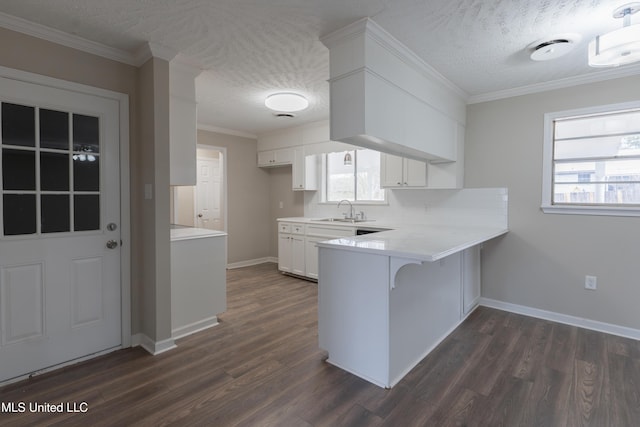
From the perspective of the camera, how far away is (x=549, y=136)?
3.23 m

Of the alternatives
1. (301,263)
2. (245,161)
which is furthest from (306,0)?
(245,161)

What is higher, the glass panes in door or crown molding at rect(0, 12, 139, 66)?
crown molding at rect(0, 12, 139, 66)

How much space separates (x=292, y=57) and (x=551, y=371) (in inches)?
126

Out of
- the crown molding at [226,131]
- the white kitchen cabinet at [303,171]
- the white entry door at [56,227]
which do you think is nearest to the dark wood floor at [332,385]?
the white entry door at [56,227]

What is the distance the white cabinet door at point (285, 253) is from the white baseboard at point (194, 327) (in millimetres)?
1955

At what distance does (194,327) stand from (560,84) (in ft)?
14.2

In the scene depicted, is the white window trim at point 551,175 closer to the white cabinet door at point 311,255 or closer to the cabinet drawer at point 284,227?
the white cabinet door at point 311,255

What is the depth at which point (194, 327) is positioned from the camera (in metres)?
2.94

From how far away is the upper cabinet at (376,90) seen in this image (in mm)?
2119

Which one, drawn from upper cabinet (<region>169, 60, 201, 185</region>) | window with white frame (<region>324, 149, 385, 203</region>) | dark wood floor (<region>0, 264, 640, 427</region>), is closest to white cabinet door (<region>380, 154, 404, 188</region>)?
window with white frame (<region>324, 149, 385, 203</region>)

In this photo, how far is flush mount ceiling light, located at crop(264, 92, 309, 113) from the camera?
11.3 feet

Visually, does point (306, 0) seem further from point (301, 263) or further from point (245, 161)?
point (245, 161)

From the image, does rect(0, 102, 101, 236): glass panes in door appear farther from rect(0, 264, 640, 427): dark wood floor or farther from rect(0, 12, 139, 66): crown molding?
rect(0, 264, 640, 427): dark wood floor

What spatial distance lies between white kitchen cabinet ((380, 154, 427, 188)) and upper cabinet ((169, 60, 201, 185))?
2.33 meters
